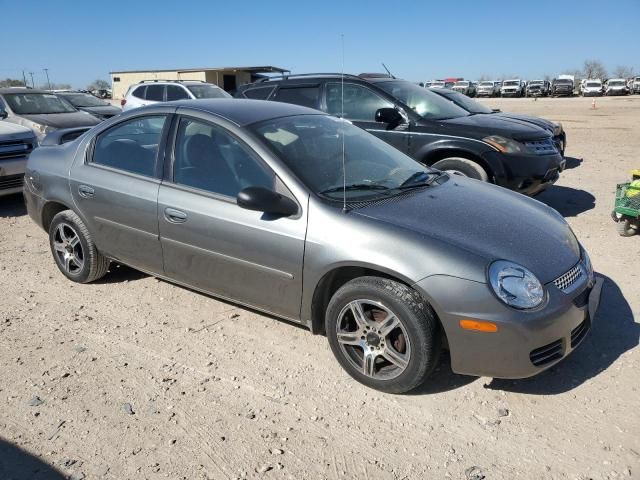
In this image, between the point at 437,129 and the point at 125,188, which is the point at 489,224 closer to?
the point at 125,188

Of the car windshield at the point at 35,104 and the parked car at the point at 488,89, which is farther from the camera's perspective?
the parked car at the point at 488,89

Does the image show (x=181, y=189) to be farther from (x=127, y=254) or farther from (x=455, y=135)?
(x=455, y=135)

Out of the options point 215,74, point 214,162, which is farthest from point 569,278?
point 215,74

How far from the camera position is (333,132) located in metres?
4.11

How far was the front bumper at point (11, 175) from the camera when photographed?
24.4 ft

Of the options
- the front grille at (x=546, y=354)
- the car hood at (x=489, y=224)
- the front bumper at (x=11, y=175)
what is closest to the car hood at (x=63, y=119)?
the front bumper at (x=11, y=175)

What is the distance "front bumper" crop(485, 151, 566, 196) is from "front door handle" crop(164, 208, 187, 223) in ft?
13.2

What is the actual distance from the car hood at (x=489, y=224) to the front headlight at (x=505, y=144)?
2.72m

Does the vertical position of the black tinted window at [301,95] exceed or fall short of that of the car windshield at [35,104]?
it exceeds it

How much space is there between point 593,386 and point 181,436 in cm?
238

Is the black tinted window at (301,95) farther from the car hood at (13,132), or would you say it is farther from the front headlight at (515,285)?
the front headlight at (515,285)

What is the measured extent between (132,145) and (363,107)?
3742mm

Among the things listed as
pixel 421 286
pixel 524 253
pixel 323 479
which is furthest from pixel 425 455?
pixel 524 253

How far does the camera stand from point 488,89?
49.8m
